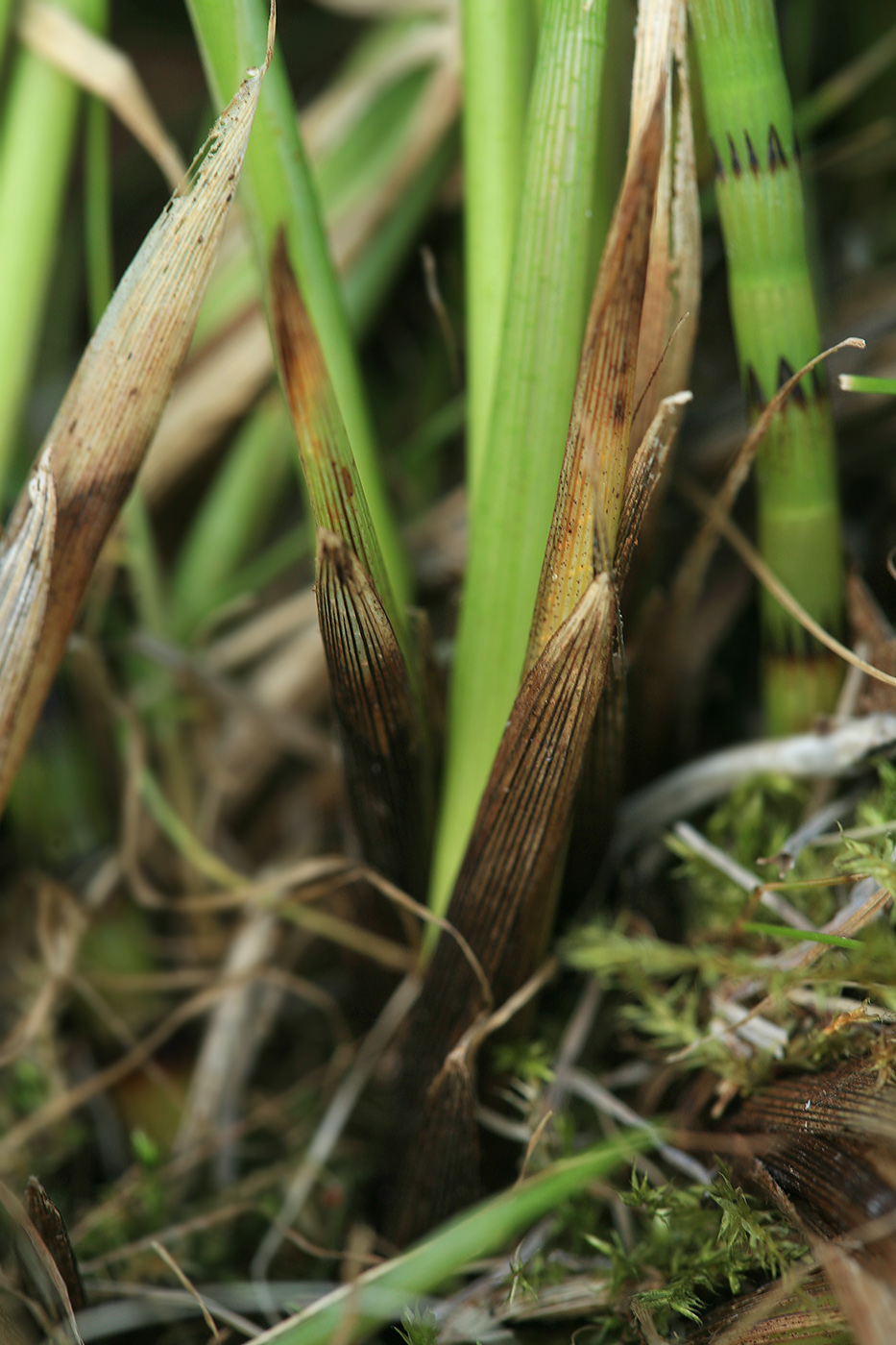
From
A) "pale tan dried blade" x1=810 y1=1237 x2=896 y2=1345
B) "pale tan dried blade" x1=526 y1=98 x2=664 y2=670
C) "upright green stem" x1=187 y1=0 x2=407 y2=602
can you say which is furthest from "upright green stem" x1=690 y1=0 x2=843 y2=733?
"pale tan dried blade" x1=810 y1=1237 x2=896 y2=1345

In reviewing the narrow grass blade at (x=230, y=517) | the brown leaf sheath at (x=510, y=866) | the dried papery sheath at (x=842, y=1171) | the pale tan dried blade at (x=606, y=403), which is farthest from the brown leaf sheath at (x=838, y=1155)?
the narrow grass blade at (x=230, y=517)

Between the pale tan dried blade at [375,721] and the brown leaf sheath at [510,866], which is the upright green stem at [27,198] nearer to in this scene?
the pale tan dried blade at [375,721]

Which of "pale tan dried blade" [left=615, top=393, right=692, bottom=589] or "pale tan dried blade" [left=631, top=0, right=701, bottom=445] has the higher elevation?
"pale tan dried blade" [left=631, top=0, right=701, bottom=445]

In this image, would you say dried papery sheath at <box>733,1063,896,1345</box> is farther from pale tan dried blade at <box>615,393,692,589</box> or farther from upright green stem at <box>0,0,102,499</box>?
upright green stem at <box>0,0,102,499</box>

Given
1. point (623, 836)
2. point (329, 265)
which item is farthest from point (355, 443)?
point (623, 836)

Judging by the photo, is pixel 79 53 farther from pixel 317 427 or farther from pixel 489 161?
pixel 317 427
